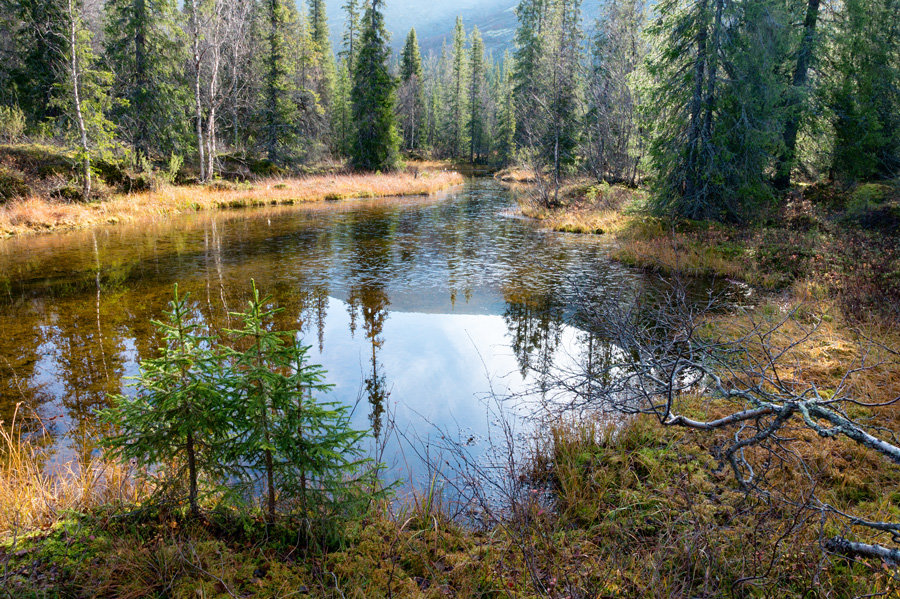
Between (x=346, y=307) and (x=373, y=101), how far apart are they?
3002 centimetres

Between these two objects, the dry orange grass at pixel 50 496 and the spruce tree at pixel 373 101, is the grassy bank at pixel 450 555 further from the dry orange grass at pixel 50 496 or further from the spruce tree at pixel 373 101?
the spruce tree at pixel 373 101

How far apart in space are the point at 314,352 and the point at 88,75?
19753mm

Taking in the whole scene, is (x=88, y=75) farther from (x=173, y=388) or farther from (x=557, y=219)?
(x=173, y=388)

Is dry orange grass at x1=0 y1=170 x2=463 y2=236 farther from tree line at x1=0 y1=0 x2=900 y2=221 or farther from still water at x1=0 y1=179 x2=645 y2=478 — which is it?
tree line at x1=0 y1=0 x2=900 y2=221

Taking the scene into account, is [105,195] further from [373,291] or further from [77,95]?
[373,291]

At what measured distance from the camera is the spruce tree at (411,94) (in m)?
57.5

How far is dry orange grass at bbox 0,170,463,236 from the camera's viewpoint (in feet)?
59.0

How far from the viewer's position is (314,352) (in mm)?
8031

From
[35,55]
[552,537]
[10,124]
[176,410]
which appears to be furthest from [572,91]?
[176,410]

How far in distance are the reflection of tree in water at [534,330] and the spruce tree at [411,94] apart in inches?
1943

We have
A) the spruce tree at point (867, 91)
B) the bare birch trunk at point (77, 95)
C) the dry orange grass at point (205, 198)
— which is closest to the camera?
the dry orange grass at point (205, 198)

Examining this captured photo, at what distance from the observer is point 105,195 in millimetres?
21531

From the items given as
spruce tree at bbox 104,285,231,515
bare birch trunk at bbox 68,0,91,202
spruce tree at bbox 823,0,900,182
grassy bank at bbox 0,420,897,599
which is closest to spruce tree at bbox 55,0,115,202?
bare birch trunk at bbox 68,0,91,202

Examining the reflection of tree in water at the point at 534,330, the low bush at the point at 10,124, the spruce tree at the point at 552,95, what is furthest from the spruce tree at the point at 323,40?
the reflection of tree in water at the point at 534,330
